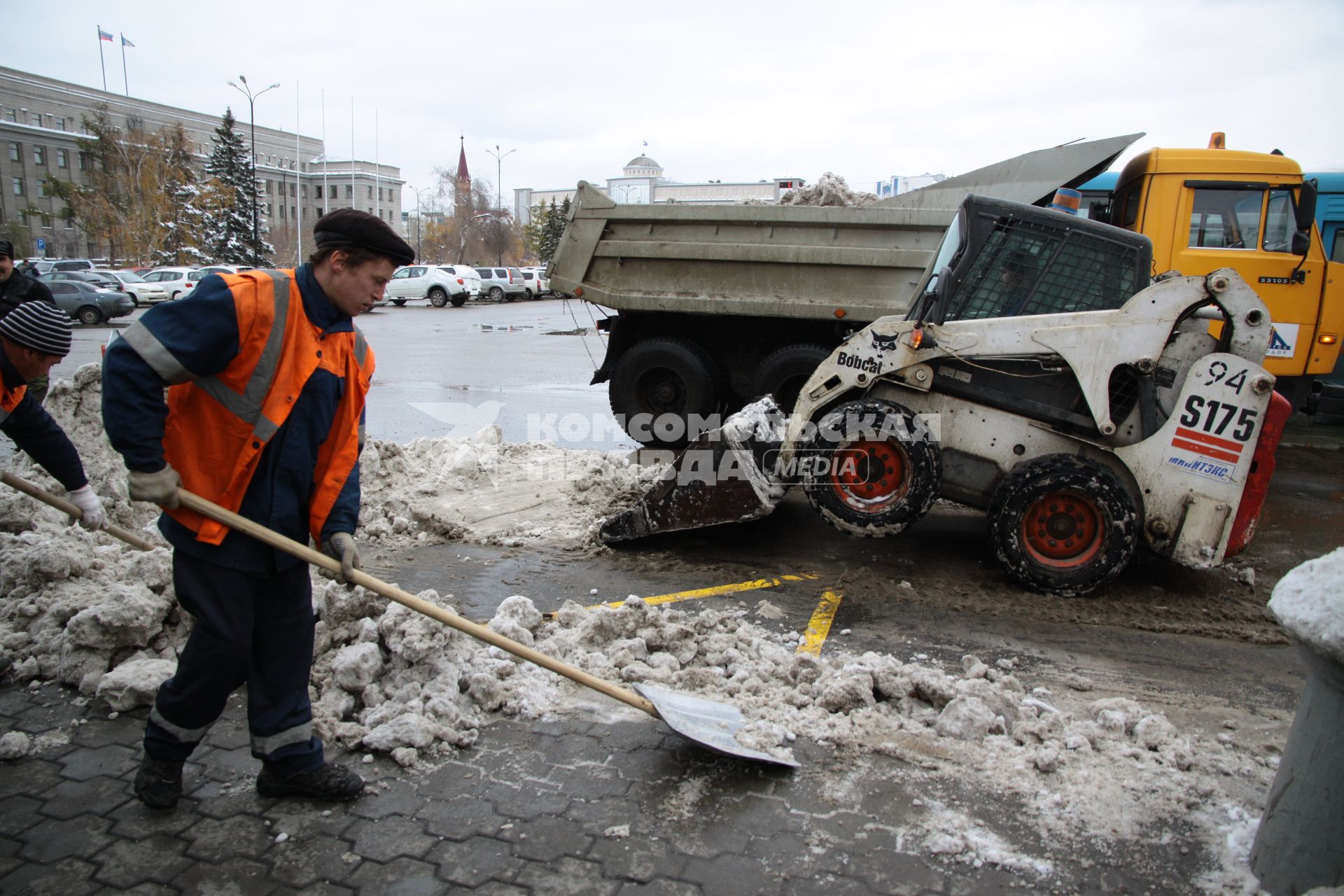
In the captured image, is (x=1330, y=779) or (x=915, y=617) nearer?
(x=1330, y=779)

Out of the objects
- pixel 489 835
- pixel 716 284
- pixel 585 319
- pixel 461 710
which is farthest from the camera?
pixel 585 319

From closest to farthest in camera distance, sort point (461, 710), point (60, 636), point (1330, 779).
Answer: point (1330, 779), point (461, 710), point (60, 636)

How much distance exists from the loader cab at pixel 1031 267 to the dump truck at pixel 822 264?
2359mm

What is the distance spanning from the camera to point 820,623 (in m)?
4.39

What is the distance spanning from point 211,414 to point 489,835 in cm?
149

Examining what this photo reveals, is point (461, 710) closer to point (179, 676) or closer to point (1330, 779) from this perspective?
point (179, 676)

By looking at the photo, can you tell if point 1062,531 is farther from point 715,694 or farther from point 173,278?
point 173,278

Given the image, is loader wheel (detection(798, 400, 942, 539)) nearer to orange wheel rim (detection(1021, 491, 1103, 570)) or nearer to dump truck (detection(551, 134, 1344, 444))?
orange wheel rim (detection(1021, 491, 1103, 570))

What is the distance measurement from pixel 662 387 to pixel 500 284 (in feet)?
92.4

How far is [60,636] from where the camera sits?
3.47 meters

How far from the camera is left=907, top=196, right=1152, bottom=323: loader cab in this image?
193 inches

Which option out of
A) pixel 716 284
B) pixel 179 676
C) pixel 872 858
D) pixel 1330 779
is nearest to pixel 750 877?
pixel 872 858

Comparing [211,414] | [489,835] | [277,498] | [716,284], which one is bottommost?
[489,835]

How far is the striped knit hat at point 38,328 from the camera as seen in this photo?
309 cm
